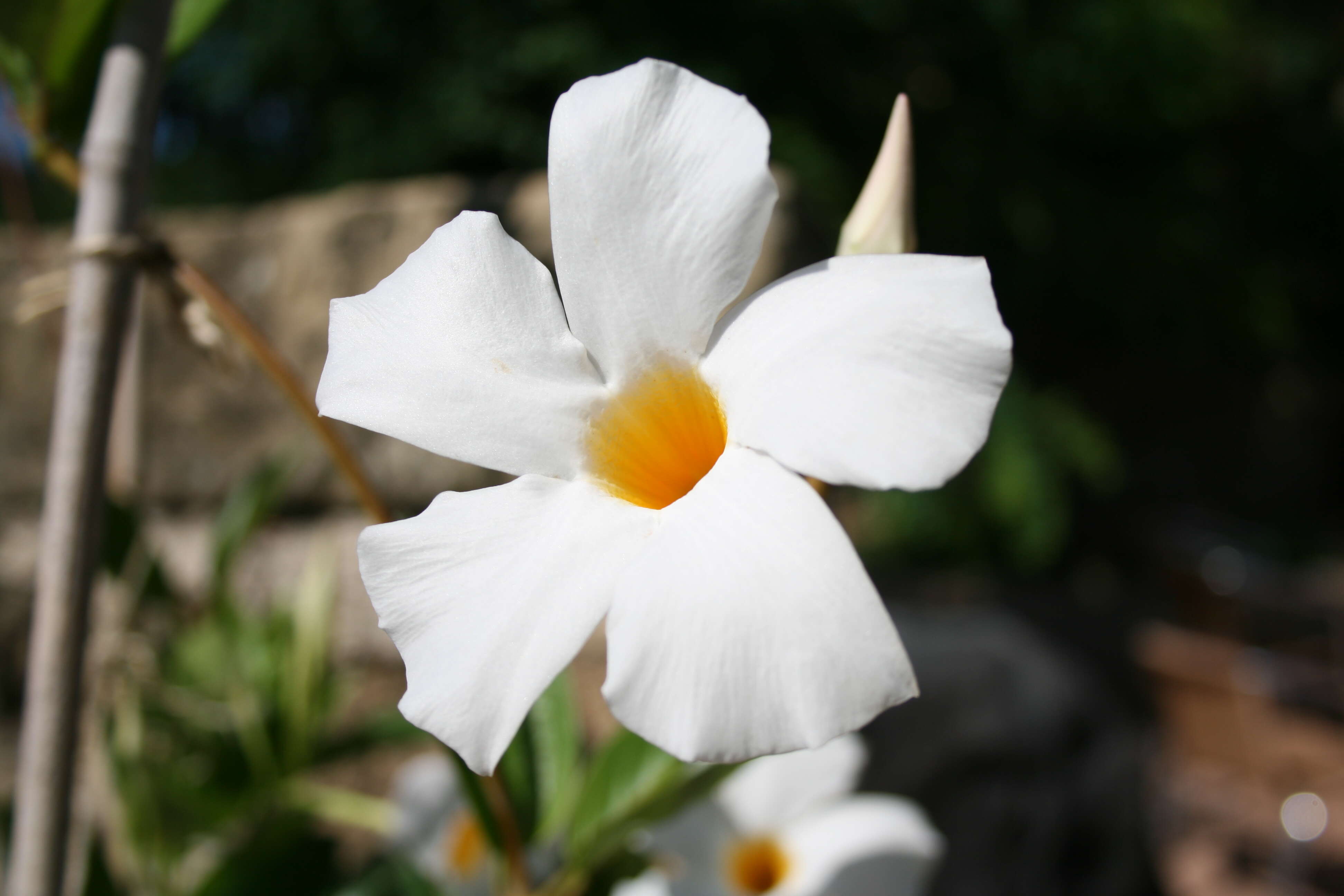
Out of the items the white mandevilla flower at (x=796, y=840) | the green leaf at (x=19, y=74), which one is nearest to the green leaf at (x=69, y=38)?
the green leaf at (x=19, y=74)

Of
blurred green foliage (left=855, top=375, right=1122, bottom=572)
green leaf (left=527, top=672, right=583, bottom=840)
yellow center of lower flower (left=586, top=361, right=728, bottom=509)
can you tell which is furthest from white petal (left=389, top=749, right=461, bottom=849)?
blurred green foliage (left=855, top=375, right=1122, bottom=572)

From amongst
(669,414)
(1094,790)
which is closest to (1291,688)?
(1094,790)

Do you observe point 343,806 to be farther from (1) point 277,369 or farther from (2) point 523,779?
(1) point 277,369

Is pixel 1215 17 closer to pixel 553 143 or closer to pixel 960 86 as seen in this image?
pixel 960 86

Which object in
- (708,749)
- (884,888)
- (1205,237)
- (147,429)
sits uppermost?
(708,749)

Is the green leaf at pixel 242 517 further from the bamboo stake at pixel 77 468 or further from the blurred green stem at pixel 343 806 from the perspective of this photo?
the bamboo stake at pixel 77 468

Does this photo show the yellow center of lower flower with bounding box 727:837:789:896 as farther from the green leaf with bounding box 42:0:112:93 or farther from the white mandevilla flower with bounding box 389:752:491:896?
the green leaf with bounding box 42:0:112:93

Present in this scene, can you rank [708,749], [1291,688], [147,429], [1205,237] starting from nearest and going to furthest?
[708,749] < [147,429] < [1291,688] < [1205,237]
